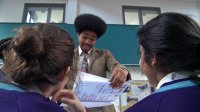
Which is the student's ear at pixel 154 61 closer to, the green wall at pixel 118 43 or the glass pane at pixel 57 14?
the green wall at pixel 118 43

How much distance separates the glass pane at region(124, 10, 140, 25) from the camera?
5.18 metres

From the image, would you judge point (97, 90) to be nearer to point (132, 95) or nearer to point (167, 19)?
point (167, 19)

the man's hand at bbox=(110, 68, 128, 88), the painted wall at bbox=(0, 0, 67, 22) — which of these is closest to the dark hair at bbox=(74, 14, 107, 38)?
the man's hand at bbox=(110, 68, 128, 88)

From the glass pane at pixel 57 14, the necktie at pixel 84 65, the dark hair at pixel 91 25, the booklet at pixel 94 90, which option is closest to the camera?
the booklet at pixel 94 90

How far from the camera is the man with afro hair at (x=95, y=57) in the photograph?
1301 mm

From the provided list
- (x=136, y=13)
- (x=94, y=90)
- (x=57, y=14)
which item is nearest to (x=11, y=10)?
(x=57, y=14)

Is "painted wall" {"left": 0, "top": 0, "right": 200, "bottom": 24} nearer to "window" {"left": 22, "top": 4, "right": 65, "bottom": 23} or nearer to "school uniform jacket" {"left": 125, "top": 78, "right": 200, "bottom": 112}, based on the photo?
"window" {"left": 22, "top": 4, "right": 65, "bottom": 23}

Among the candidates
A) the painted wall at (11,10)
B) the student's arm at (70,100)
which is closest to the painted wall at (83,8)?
the painted wall at (11,10)

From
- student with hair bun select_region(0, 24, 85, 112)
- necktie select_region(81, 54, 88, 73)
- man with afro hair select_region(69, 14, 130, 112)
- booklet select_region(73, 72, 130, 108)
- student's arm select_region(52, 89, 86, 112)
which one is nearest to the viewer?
student with hair bun select_region(0, 24, 85, 112)

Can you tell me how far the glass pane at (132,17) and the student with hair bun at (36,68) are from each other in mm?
4407

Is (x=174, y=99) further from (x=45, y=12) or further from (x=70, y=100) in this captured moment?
(x=45, y=12)

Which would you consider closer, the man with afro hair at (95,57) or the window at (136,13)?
the man with afro hair at (95,57)

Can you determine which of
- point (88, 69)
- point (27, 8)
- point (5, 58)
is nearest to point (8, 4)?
point (27, 8)

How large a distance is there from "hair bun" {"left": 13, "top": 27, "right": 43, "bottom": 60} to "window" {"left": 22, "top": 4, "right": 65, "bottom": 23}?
4.30 metres
